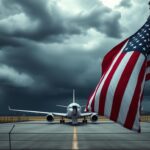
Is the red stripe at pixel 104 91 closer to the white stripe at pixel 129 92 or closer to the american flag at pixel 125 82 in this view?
the american flag at pixel 125 82

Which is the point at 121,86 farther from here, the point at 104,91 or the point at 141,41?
the point at 141,41

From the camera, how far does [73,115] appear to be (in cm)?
5959

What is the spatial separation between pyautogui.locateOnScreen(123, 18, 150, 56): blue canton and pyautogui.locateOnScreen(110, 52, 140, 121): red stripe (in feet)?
0.67

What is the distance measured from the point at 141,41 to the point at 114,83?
1343mm

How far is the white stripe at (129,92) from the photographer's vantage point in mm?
10102

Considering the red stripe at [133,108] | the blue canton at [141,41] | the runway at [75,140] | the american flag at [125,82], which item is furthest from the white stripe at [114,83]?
the runway at [75,140]

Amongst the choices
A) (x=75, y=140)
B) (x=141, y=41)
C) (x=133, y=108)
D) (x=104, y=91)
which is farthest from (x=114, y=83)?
(x=75, y=140)

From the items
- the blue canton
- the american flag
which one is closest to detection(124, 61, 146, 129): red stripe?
the american flag

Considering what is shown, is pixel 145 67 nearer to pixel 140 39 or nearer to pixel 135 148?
pixel 140 39

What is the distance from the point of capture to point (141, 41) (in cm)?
1066

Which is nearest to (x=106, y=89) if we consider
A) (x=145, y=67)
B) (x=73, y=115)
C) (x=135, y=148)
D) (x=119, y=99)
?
(x=119, y=99)

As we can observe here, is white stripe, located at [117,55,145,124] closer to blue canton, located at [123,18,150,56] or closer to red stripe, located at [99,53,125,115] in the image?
blue canton, located at [123,18,150,56]

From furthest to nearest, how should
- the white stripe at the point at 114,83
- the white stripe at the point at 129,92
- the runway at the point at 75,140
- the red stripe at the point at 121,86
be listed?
the runway at the point at 75,140 → the white stripe at the point at 114,83 → the red stripe at the point at 121,86 → the white stripe at the point at 129,92

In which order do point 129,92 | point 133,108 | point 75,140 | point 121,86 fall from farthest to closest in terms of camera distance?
point 75,140 < point 121,86 < point 129,92 < point 133,108
